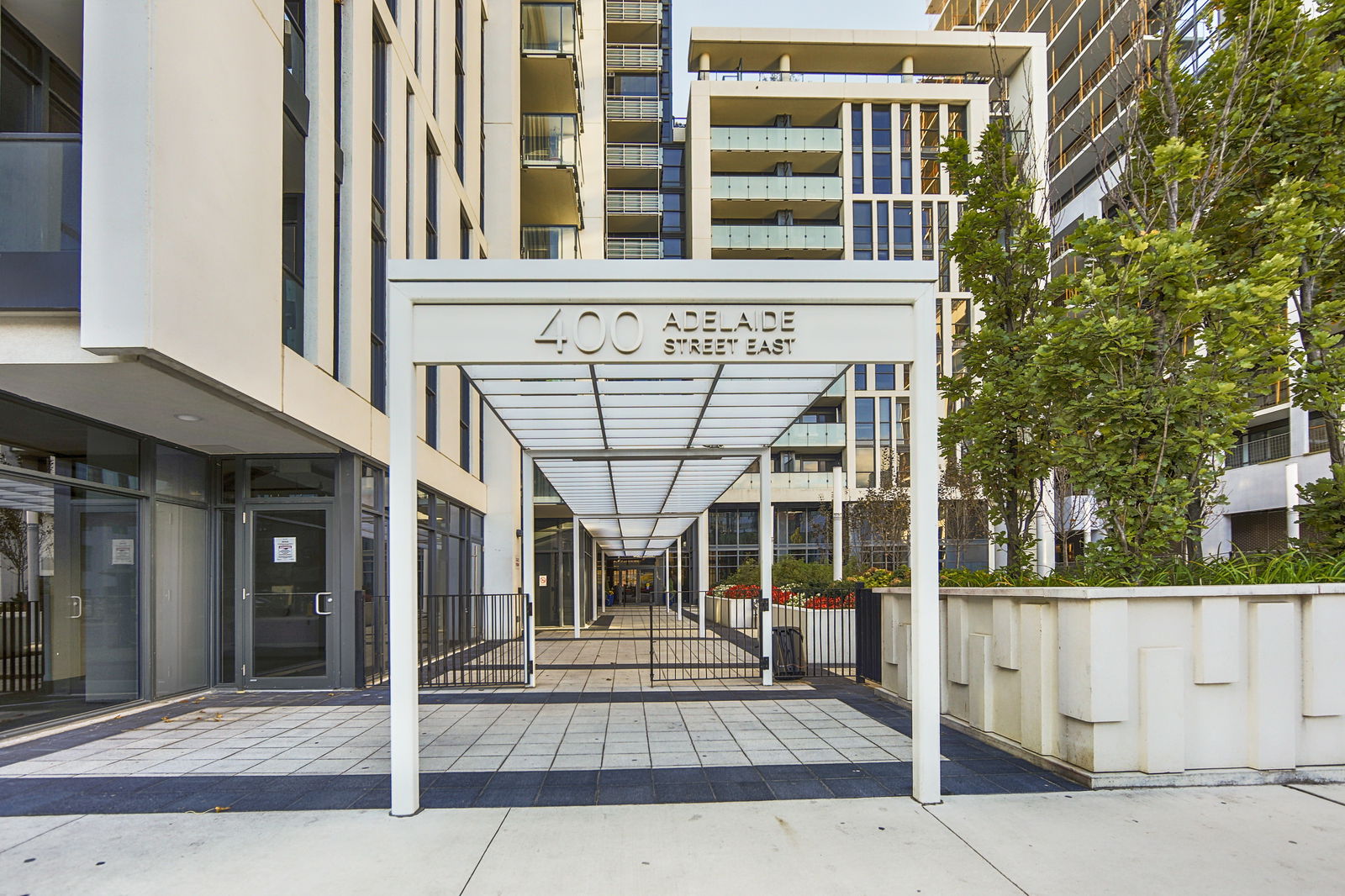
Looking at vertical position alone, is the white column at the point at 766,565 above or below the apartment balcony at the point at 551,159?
below

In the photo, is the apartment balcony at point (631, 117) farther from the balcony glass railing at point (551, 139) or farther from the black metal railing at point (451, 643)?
the black metal railing at point (451, 643)

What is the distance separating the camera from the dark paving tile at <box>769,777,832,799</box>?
6.70 m

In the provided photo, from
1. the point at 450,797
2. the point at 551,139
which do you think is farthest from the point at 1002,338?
the point at 551,139

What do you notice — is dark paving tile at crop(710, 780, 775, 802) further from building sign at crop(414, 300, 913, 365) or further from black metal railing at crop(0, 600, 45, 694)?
black metal railing at crop(0, 600, 45, 694)

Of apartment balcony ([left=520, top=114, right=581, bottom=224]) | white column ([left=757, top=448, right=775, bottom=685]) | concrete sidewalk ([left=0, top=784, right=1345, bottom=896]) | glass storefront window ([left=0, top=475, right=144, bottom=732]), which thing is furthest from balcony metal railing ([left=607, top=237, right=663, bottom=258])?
concrete sidewalk ([left=0, top=784, right=1345, bottom=896])

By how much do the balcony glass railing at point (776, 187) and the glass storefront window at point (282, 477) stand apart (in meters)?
35.6

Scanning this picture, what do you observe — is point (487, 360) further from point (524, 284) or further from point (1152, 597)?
point (1152, 597)

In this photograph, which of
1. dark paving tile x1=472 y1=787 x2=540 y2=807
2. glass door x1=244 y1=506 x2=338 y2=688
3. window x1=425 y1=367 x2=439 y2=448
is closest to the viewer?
dark paving tile x1=472 y1=787 x2=540 y2=807

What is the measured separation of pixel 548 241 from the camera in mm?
30766

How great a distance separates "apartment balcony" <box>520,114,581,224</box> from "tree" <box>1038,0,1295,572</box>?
2217cm

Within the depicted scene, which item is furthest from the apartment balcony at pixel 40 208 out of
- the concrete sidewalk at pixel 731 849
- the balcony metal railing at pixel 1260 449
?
the balcony metal railing at pixel 1260 449

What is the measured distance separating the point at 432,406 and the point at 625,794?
13.3 m

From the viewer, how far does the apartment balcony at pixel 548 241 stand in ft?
98.9

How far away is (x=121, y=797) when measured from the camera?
6.77 metres
